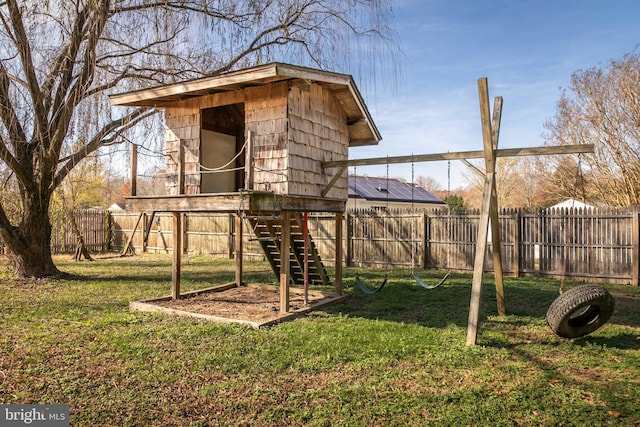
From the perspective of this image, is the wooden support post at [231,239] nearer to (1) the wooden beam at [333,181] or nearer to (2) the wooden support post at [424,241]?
(2) the wooden support post at [424,241]

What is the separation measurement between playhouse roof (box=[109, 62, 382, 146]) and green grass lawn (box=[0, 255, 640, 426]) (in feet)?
12.8

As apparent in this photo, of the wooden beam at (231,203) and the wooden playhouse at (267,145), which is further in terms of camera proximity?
the wooden playhouse at (267,145)

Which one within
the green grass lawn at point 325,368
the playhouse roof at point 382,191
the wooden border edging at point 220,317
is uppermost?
the playhouse roof at point 382,191

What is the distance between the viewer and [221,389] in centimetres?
421

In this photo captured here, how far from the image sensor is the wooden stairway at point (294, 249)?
365 inches

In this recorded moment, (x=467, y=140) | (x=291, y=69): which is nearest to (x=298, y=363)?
(x=291, y=69)

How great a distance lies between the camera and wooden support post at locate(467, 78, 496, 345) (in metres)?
5.70

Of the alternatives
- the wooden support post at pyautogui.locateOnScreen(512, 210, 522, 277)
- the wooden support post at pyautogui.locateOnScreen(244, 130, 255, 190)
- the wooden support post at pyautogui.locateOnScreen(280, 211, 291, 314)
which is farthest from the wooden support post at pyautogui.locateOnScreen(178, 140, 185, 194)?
the wooden support post at pyautogui.locateOnScreen(512, 210, 522, 277)

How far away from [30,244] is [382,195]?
65.3ft

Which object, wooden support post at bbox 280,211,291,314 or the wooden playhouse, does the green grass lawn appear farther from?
the wooden playhouse

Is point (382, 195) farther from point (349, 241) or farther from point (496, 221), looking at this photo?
point (496, 221)

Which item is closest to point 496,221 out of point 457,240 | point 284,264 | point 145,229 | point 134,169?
point 284,264

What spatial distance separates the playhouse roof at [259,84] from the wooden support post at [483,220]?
8.71ft

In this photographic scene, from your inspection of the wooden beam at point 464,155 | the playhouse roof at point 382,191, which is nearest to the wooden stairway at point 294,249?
the wooden beam at point 464,155
